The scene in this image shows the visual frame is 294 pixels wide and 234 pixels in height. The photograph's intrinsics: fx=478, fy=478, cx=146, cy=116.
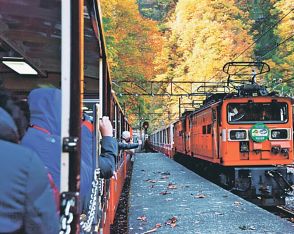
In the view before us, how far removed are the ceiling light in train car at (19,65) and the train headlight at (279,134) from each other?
27.6 feet

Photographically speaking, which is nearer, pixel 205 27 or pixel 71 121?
pixel 71 121

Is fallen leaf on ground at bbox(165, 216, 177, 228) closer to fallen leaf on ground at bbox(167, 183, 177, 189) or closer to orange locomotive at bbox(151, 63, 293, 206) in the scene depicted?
fallen leaf on ground at bbox(167, 183, 177, 189)

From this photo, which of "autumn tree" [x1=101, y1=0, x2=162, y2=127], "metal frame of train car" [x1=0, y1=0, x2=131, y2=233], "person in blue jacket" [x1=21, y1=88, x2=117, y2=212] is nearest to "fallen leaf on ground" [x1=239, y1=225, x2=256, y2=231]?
"metal frame of train car" [x1=0, y1=0, x2=131, y2=233]

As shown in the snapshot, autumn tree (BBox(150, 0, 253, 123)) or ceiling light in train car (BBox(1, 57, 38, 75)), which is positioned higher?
autumn tree (BBox(150, 0, 253, 123))

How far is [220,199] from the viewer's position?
9539 millimetres

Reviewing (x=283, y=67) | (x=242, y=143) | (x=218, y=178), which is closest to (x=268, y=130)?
(x=242, y=143)

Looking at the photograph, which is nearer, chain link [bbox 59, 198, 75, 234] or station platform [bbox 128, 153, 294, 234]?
chain link [bbox 59, 198, 75, 234]

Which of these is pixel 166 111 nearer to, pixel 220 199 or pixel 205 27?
pixel 205 27

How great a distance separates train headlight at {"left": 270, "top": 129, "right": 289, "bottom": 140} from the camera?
11.9m

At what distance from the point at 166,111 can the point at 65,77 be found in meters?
42.8

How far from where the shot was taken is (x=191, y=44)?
35.9 metres

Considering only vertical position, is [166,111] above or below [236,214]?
above

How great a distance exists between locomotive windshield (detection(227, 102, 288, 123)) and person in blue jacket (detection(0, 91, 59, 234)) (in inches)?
420

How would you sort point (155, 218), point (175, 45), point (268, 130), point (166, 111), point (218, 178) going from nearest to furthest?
point (155, 218) → point (268, 130) → point (218, 178) → point (175, 45) → point (166, 111)
